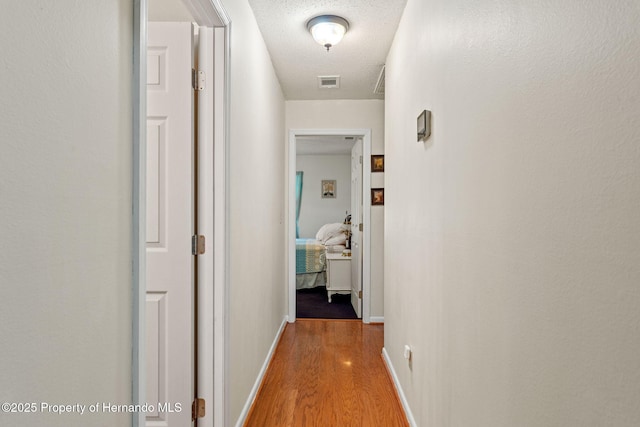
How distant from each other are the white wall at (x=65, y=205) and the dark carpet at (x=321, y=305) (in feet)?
11.7

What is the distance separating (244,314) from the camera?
2.13 metres

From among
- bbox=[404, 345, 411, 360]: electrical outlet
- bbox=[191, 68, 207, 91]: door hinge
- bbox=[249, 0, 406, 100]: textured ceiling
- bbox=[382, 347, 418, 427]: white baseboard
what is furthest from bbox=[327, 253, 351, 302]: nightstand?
bbox=[191, 68, 207, 91]: door hinge

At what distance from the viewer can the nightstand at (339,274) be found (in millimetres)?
4918

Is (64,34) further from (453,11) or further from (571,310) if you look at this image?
(453,11)

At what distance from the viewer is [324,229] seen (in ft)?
20.1

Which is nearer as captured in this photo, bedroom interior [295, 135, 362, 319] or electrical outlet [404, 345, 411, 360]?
electrical outlet [404, 345, 411, 360]

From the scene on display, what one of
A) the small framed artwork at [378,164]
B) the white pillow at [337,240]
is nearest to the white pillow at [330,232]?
the white pillow at [337,240]

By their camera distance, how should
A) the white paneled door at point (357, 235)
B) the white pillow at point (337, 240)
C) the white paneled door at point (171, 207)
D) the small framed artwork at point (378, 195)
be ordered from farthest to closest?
the white pillow at point (337, 240), the white paneled door at point (357, 235), the small framed artwork at point (378, 195), the white paneled door at point (171, 207)

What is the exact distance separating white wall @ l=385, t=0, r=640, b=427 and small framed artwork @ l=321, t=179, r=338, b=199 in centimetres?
622

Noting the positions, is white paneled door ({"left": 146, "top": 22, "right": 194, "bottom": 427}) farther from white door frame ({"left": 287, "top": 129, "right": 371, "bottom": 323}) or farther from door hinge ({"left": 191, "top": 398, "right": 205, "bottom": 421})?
white door frame ({"left": 287, "top": 129, "right": 371, "bottom": 323})

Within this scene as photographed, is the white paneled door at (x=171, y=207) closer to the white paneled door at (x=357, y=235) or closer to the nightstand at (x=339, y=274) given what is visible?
the white paneled door at (x=357, y=235)

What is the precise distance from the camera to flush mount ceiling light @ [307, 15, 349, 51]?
2.39 metres

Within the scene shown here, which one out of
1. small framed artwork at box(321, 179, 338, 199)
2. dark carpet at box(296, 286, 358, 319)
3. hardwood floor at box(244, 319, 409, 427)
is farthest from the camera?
small framed artwork at box(321, 179, 338, 199)

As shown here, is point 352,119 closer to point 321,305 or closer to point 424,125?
point 321,305
